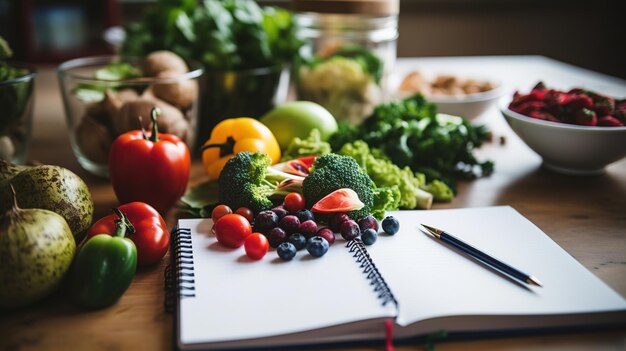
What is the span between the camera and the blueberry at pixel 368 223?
975mm

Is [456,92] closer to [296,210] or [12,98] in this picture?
[296,210]

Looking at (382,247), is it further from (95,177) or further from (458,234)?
(95,177)

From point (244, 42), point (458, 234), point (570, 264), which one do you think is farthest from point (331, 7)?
point (570, 264)

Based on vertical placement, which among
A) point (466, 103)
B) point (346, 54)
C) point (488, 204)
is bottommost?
point (488, 204)

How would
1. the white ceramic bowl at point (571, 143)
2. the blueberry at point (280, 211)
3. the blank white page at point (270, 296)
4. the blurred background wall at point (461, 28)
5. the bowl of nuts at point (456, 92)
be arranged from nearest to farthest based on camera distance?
the blank white page at point (270, 296), the blueberry at point (280, 211), the white ceramic bowl at point (571, 143), the bowl of nuts at point (456, 92), the blurred background wall at point (461, 28)

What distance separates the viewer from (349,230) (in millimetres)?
944

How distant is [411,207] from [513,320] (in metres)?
0.41

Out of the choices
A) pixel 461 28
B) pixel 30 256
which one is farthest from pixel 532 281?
pixel 461 28

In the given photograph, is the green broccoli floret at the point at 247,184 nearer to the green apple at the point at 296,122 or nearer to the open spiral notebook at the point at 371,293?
the open spiral notebook at the point at 371,293

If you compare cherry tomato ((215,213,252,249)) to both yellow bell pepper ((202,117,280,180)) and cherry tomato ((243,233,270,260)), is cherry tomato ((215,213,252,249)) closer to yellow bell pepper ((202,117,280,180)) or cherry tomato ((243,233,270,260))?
cherry tomato ((243,233,270,260))

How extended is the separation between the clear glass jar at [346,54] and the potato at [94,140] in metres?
0.63

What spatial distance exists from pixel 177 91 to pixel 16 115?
0.35 m

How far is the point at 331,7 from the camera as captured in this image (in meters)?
1.62

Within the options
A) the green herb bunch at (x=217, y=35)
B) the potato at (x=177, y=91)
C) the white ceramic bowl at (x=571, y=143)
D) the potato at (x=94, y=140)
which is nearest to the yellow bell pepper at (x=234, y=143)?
the potato at (x=177, y=91)
